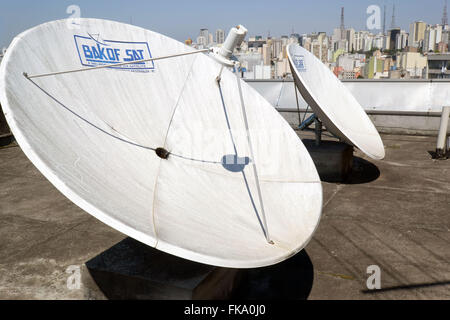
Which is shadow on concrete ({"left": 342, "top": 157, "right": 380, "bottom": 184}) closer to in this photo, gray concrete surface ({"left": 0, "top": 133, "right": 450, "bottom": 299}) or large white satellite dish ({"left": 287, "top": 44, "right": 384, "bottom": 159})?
gray concrete surface ({"left": 0, "top": 133, "right": 450, "bottom": 299})

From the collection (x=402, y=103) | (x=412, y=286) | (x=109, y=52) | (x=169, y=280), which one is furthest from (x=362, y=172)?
(x=169, y=280)

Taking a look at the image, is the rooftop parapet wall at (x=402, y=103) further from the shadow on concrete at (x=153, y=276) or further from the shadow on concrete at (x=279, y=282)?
the shadow on concrete at (x=153, y=276)

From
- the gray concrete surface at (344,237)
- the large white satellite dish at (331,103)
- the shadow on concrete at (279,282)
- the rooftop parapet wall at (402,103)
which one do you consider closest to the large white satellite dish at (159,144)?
the shadow on concrete at (279,282)

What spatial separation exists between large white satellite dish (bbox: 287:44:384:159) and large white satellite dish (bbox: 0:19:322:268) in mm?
3270

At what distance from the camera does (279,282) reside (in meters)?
7.43

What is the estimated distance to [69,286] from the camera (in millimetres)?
7305

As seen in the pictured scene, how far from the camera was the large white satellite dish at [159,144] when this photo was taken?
16.2ft

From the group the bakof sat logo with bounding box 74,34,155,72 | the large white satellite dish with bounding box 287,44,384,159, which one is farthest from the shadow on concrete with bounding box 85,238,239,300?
the large white satellite dish with bounding box 287,44,384,159

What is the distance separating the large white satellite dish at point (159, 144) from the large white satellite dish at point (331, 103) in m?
3.27

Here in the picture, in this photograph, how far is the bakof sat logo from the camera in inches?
271

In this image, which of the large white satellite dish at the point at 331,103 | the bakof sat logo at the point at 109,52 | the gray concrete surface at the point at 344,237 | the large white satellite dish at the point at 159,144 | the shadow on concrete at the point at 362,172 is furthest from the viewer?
the shadow on concrete at the point at 362,172

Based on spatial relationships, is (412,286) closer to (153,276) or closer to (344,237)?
(344,237)

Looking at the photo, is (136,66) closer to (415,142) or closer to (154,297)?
(154,297)
